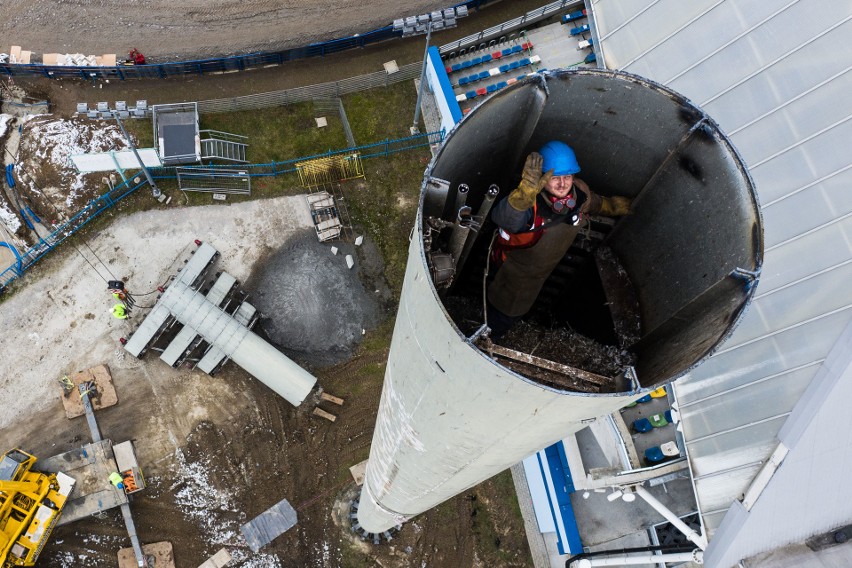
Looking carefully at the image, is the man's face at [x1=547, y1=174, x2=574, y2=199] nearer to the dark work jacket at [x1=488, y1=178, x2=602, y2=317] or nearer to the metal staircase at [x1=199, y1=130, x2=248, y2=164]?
the dark work jacket at [x1=488, y1=178, x2=602, y2=317]

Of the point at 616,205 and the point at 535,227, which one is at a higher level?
the point at 535,227

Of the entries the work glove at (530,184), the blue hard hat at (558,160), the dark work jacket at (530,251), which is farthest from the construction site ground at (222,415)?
the work glove at (530,184)

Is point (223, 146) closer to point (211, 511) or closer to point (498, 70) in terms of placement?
point (498, 70)

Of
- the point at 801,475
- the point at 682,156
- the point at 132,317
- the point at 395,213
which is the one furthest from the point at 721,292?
the point at 132,317

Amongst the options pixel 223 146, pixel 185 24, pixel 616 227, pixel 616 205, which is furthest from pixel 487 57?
pixel 616 205

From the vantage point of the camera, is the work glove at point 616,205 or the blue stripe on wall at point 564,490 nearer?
the work glove at point 616,205

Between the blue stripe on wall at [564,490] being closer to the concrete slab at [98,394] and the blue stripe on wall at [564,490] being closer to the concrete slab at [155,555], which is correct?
the concrete slab at [155,555]

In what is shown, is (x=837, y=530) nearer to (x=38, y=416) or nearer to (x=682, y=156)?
(x=682, y=156)

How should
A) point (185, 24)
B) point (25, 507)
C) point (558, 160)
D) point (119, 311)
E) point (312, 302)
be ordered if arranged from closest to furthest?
point (558, 160)
point (25, 507)
point (119, 311)
point (312, 302)
point (185, 24)
